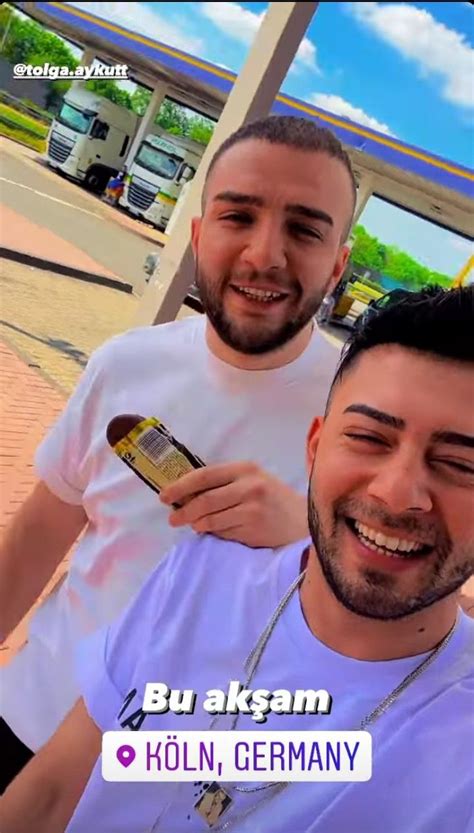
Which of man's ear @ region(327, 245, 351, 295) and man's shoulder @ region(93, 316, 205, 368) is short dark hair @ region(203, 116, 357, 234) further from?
man's shoulder @ region(93, 316, 205, 368)

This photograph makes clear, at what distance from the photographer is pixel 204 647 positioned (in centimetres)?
48

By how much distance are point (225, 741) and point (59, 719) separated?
251 millimetres

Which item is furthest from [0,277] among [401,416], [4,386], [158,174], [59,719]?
[158,174]

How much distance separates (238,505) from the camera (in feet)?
1.69

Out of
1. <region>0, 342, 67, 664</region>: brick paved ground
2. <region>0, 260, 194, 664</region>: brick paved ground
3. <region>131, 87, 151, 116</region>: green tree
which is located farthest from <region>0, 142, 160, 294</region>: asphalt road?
<region>0, 342, 67, 664</region>: brick paved ground

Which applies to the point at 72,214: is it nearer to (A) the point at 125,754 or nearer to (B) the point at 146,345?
(B) the point at 146,345

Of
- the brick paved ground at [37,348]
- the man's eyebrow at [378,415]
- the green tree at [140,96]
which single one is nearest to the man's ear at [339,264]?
the man's eyebrow at [378,415]

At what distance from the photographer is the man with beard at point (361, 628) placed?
1.32 feet

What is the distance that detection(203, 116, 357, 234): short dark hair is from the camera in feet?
1.96

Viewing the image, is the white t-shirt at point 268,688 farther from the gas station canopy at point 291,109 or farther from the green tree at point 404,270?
the gas station canopy at point 291,109

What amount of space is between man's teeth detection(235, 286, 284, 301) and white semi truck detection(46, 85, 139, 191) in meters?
6.09

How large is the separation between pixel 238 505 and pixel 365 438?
0.13 m

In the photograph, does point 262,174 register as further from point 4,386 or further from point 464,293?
point 4,386

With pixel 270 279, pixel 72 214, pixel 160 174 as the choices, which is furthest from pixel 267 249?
pixel 160 174
